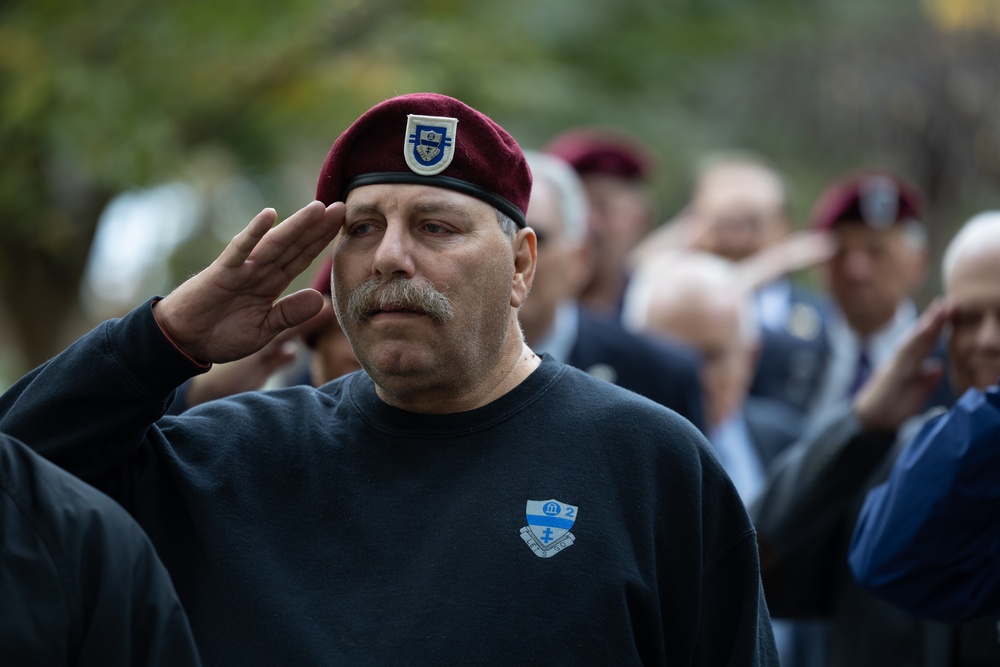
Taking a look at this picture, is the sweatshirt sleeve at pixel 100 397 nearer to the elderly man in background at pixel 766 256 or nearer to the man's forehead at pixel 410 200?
the man's forehead at pixel 410 200

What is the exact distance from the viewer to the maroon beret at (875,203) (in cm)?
726

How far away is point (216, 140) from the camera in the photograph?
337 inches

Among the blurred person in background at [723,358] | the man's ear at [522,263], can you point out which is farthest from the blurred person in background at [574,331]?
the man's ear at [522,263]

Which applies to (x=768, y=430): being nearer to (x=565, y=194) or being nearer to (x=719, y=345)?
(x=719, y=345)

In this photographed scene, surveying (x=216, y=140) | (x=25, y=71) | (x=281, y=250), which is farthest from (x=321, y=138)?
(x=281, y=250)

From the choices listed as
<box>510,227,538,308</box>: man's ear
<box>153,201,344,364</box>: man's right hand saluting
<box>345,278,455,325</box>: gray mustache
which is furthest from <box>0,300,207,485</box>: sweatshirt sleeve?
<box>510,227,538,308</box>: man's ear

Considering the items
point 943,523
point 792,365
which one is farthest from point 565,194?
point 943,523

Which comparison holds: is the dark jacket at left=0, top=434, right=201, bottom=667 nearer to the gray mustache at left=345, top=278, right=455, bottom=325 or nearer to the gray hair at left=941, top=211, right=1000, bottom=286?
the gray mustache at left=345, top=278, right=455, bottom=325

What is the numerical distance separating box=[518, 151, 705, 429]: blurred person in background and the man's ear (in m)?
2.03

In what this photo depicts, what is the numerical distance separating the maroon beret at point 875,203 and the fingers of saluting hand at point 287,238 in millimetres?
4492

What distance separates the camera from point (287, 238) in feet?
10.7

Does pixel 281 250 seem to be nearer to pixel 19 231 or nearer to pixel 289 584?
pixel 289 584

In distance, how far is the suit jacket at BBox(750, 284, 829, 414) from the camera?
307 inches

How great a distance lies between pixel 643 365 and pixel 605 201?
198 centimetres
